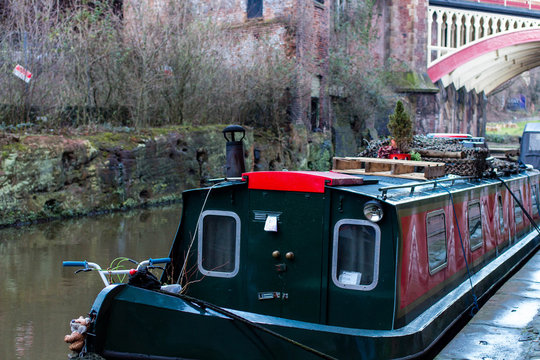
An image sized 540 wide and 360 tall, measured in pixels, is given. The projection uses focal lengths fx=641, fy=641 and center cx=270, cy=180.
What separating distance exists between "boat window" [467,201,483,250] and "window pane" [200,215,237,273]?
287cm

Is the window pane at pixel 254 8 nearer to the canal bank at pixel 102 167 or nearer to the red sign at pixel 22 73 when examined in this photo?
the canal bank at pixel 102 167

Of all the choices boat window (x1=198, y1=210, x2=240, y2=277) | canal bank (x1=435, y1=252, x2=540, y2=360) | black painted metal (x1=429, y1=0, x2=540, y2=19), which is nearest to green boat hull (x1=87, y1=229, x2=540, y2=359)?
canal bank (x1=435, y1=252, x2=540, y2=360)

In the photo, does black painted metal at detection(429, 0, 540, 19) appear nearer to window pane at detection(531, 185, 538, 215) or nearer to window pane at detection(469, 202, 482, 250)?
window pane at detection(531, 185, 538, 215)

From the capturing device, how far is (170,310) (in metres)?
4.59

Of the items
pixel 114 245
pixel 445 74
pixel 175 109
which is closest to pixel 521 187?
pixel 114 245

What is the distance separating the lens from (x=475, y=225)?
720 cm

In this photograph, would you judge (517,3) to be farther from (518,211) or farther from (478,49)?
(518,211)

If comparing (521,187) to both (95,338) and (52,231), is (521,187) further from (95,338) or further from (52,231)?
(52,231)

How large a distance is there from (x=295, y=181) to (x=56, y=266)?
5763 mm

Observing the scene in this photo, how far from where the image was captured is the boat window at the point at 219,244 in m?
5.40

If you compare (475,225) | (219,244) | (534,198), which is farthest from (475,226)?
(534,198)

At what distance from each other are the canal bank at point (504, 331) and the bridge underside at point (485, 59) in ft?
83.6

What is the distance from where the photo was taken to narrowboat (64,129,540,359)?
4613 mm

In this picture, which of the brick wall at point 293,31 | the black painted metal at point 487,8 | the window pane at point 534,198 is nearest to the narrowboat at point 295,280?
the window pane at point 534,198
